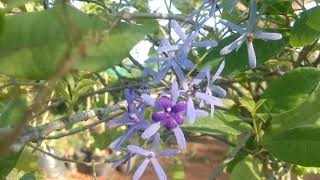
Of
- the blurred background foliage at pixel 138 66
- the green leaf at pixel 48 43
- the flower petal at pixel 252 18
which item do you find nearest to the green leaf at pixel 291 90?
the blurred background foliage at pixel 138 66

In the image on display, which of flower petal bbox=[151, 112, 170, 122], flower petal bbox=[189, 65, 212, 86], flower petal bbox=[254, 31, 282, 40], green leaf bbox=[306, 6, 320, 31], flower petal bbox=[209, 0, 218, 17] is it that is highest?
flower petal bbox=[209, 0, 218, 17]

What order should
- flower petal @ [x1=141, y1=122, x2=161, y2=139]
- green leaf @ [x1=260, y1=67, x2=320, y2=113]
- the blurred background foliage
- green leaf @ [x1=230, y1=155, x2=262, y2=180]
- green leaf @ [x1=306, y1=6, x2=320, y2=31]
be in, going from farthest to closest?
green leaf @ [x1=230, y1=155, x2=262, y2=180]
green leaf @ [x1=260, y1=67, x2=320, y2=113]
green leaf @ [x1=306, y1=6, x2=320, y2=31]
flower petal @ [x1=141, y1=122, x2=161, y2=139]
the blurred background foliage

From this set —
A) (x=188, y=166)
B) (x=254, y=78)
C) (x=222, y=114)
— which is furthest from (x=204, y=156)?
(x=222, y=114)

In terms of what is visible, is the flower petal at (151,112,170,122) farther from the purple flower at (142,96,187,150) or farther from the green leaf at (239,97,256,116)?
the green leaf at (239,97,256,116)

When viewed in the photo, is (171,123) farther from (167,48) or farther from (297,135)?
(297,135)

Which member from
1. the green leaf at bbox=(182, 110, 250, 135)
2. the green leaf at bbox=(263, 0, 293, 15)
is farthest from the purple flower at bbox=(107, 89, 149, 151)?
the green leaf at bbox=(263, 0, 293, 15)

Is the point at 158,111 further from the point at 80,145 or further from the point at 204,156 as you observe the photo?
the point at 204,156

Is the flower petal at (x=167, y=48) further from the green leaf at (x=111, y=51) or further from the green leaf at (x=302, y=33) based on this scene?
the green leaf at (x=302, y=33)
